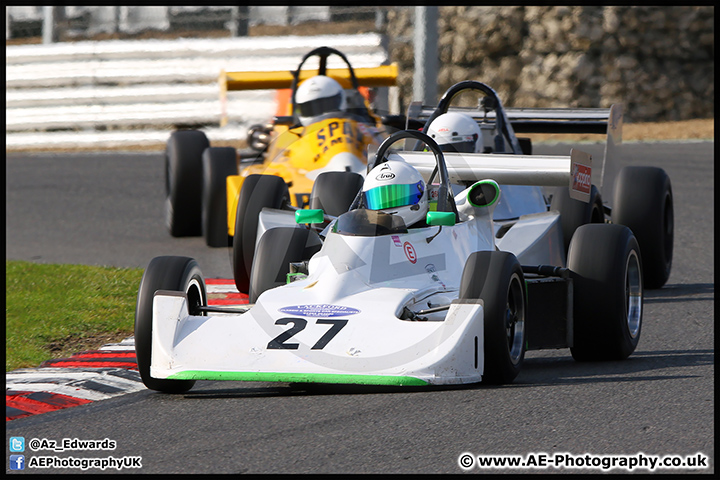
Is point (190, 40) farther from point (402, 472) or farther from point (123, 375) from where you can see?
point (402, 472)

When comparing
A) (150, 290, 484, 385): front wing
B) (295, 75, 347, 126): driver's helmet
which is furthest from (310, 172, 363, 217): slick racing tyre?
(295, 75, 347, 126): driver's helmet

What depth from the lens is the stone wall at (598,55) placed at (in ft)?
63.2

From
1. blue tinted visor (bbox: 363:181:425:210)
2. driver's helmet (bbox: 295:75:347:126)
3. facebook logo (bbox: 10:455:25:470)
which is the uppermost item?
driver's helmet (bbox: 295:75:347:126)

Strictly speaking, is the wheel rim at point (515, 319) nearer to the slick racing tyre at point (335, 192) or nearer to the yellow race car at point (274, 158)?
the slick racing tyre at point (335, 192)

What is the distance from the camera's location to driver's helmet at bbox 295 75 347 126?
1167cm

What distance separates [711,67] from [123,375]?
1529cm

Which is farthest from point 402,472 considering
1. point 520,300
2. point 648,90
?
point 648,90

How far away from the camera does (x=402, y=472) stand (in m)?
4.54

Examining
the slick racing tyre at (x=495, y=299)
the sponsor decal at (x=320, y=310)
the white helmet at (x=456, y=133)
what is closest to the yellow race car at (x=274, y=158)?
the white helmet at (x=456, y=133)

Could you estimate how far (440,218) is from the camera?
6.61 m

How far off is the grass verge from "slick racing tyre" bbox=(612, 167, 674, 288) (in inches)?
151

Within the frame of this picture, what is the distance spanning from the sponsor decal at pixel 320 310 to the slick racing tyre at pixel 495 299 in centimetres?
59

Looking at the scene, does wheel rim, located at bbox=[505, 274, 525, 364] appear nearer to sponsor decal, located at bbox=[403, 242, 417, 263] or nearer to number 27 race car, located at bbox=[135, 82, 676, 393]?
number 27 race car, located at bbox=[135, 82, 676, 393]
